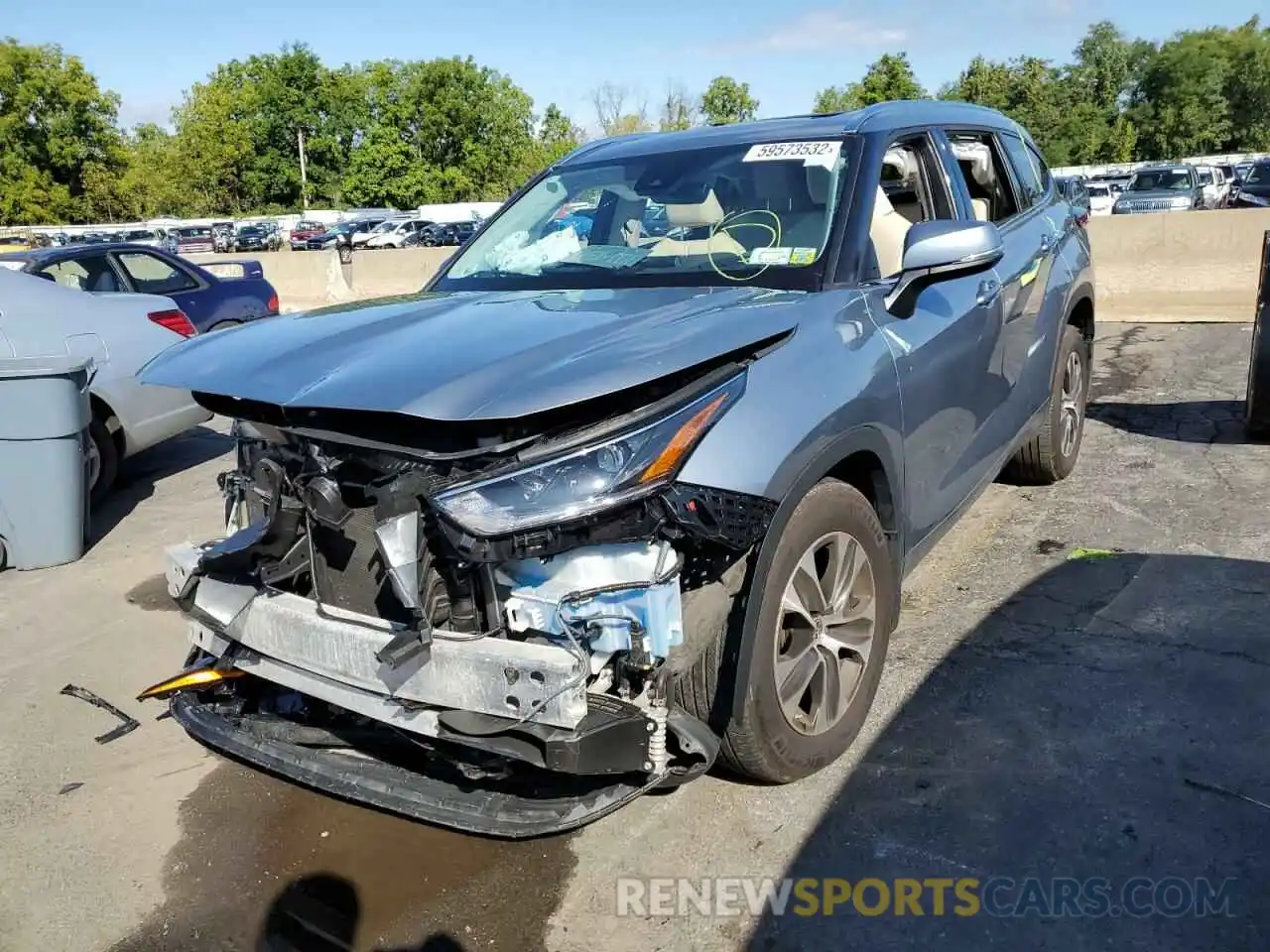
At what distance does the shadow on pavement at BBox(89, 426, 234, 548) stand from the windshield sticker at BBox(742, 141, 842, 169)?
168 inches

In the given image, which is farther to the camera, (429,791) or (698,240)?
(698,240)

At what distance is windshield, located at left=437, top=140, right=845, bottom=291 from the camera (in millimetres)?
3348

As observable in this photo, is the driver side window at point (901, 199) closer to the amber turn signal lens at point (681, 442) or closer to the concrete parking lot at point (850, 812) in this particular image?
the amber turn signal lens at point (681, 442)

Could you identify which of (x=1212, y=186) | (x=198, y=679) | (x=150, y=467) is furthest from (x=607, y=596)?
(x=1212, y=186)

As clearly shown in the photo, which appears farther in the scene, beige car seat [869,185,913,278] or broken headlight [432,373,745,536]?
beige car seat [869,185,913,278]

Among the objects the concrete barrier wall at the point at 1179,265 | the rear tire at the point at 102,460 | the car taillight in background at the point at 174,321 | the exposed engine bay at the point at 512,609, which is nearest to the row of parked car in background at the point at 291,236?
the concrete barrier wall at the point at 1179,265

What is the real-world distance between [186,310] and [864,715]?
29.3ft

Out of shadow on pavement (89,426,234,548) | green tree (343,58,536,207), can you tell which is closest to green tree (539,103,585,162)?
green tree (343,58,536,207)

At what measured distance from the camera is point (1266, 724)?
3.15m

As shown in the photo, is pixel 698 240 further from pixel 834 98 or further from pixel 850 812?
pixel 834 98

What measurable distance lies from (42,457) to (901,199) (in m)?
4.44

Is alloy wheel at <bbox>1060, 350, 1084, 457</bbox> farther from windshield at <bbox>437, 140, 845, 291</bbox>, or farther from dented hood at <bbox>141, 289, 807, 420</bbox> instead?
dented hood at <bbox>141, 289, 807, 420</bbox>

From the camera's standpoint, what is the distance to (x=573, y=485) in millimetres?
2283

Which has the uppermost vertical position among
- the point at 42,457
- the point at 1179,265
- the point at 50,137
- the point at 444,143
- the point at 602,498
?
the point at 50,137
